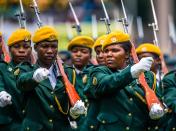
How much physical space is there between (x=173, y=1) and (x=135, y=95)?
100ft

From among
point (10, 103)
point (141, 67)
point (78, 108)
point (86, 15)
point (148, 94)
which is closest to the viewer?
point (141, 67)

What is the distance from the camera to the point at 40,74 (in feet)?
45.2

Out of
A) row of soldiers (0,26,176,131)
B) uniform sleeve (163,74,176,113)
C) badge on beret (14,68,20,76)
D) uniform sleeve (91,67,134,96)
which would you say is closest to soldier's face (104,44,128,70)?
row of soldiers (0,26,176,131)

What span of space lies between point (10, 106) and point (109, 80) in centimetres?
226

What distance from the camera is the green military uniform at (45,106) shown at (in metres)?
14.6

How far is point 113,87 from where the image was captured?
13.8 meters

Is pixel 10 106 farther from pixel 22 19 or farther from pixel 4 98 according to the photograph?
pixel 22 19

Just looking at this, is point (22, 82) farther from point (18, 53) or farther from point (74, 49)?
point (74, 49)

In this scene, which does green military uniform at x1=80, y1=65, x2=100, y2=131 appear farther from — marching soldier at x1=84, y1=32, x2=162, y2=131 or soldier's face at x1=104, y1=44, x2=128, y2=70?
soldier's face at x1=104, y1=44, x2=128, y2=70

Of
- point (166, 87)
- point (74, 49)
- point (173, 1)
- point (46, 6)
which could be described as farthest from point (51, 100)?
point (173, 1)

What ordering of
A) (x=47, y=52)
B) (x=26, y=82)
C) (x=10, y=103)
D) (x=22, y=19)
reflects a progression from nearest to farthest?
1. (x=26, y=82)
2. (x=47, y=52)
3. (x=10, y=103)
4. (x=22, y=19)

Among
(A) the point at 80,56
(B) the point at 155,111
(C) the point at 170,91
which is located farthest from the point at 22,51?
(B) the point at 155,111

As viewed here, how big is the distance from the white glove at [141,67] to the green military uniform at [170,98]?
253 centimetres

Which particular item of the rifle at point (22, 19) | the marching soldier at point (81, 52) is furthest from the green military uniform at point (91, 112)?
the marching soldier at point (81, 52)
